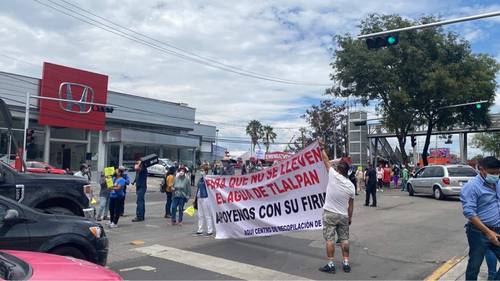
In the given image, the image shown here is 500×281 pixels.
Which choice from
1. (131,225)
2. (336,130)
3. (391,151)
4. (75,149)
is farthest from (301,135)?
(131,225)

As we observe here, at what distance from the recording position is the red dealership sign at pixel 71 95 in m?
36.7

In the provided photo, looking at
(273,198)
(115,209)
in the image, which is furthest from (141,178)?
(273,198)

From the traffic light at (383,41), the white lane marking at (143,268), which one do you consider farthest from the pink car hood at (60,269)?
the traffic light at (383,41)

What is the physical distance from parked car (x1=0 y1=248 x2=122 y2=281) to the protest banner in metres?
5.10

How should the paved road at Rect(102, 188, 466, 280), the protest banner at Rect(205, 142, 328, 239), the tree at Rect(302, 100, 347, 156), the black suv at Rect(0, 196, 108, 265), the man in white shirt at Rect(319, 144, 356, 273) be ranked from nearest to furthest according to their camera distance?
the black suv at Rect(0, 196, 108, 265)
the paved road at Rect(102, 188, 466, 280)
the man in white shirt at Rect(319, 144, 356, 273)
the protest banner at Rect(205, 142, 328, 239)
the tree at Rect(302, 100, 347, 156)

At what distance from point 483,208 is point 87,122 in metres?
38.3

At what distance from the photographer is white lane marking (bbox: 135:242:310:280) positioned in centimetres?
713

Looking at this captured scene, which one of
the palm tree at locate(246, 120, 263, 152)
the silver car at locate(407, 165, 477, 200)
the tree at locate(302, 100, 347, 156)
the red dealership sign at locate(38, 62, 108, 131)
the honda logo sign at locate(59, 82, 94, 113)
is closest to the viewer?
the silver car at locate(407, 165, 477, 200)

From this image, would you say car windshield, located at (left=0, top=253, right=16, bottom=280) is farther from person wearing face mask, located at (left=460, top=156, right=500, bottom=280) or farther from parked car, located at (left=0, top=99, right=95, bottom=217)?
parked car, located at (left=0, top=99, right=95, bottom=217)

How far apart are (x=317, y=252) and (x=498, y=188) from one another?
13.2 ft

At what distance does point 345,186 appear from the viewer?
7484 mm

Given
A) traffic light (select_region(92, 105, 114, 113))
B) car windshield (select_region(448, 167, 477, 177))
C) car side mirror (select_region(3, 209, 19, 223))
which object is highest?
traffic light (select_region(92, 105, 114, 113))

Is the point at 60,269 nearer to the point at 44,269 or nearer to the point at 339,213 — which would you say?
the point at 44,269

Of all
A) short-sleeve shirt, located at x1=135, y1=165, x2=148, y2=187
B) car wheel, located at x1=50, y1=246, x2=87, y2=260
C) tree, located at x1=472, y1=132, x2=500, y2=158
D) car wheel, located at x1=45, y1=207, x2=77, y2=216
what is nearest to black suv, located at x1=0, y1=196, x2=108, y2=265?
car wheel, located at x1=50, y1=246, x2=87, y2=260
